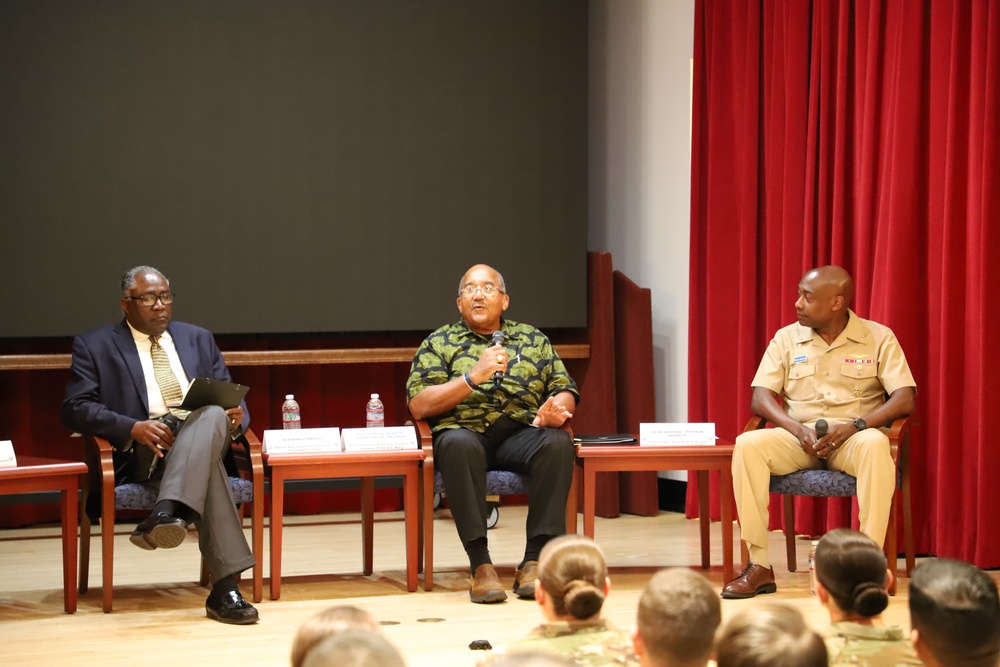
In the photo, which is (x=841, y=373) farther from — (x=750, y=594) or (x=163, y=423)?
(x=163, y=423)

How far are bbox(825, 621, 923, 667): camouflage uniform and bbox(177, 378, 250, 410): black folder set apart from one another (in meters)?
2.57

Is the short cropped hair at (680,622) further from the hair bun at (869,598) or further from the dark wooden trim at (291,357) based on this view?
the dark wooden trim at (291,357)

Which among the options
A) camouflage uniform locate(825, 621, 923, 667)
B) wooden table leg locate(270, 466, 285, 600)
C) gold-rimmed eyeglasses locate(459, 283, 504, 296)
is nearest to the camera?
camouflage uniform locate(825, 621, 923, 667)

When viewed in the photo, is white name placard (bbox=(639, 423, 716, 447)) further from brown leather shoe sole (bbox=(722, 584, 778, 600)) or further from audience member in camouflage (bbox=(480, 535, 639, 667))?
audience member in camouflage (bbox=(480, 535, 639, 667))

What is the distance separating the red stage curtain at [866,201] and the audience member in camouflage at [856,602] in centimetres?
265

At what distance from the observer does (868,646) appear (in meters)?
1.88

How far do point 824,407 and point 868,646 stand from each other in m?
2.66

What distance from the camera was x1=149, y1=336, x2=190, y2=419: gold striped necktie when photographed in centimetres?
433

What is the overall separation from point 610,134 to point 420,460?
107 inches

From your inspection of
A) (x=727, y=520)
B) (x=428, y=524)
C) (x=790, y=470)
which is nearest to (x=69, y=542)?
(x=428, y=524)

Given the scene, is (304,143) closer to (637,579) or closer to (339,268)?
(339,268)

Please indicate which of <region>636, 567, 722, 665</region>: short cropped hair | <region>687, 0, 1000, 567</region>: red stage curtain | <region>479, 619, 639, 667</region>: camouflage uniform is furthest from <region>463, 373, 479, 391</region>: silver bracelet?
<region>636, 567, 722, 665</region>: short cropped hair

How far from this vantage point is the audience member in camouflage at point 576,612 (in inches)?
74.9

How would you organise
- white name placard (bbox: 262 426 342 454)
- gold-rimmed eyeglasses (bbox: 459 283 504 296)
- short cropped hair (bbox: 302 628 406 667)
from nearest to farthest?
1. short cropped hair (bbox: 302 628 406 667)
2. white name placard (bbox: 262 426 342 454)
3. gold-rimmed eyeglasses (bbox: 459 283 504 296)
